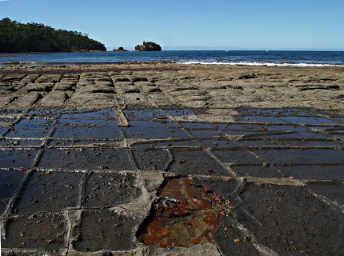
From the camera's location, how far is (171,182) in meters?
3.44

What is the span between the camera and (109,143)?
4832 millimetres

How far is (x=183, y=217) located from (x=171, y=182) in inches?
29.2

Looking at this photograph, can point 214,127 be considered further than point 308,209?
Yes

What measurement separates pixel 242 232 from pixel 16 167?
2988 millimetres

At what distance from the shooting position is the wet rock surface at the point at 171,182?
242 cm

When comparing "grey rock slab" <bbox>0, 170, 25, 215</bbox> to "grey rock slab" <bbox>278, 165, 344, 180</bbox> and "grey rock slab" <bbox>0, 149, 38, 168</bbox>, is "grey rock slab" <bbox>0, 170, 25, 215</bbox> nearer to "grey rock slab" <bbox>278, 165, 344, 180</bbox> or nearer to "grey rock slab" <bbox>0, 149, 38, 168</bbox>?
"grey rock slab" <bbox>0, 149, 38, 168</bbox>

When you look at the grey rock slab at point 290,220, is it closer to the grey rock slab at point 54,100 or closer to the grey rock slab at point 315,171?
the grey rock slab at point 315,171

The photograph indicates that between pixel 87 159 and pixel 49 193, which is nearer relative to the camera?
pixel 49 193

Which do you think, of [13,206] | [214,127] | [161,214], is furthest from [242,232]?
[214,127]

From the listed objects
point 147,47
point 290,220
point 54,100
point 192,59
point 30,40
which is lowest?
point 147,47

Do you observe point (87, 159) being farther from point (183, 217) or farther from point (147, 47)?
point (147, 47)

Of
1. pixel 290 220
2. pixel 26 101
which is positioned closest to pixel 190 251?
pixel 290 220

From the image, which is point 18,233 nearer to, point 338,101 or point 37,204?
point 37,204

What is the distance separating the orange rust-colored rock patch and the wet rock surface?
1 centimetres
